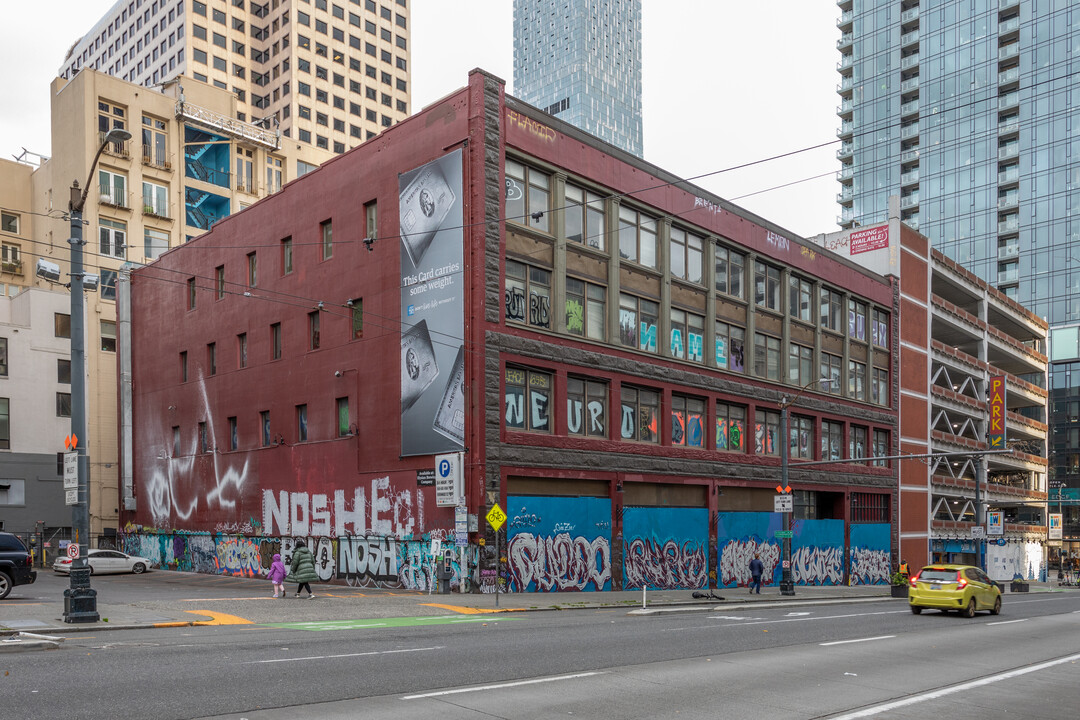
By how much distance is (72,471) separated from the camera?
21.1m

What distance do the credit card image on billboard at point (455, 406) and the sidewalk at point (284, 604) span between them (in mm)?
5525

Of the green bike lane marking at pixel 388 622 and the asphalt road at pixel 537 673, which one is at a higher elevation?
the asphalt road at pixel 537 673

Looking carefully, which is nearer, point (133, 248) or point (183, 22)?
point (133, 248)

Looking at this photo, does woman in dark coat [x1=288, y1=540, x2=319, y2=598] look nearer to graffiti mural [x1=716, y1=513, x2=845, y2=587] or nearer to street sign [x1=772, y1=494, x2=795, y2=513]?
street sign [x1=772, y1=494, x2=795, y2=513]

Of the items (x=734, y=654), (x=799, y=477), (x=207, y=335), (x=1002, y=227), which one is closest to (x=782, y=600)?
(x=799, y=477)

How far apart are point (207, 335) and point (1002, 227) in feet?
316

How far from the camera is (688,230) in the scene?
4309 centimetres

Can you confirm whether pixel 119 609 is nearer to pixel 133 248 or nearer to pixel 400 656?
pixel 400 656

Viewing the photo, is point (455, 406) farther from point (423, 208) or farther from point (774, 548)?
point (774, 548)

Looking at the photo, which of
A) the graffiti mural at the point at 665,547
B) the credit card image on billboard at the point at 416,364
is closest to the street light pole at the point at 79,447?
the credit card image on billboard at the point at 416,364

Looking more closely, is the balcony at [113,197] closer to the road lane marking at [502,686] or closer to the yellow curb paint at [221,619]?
the yellow curb paint at [221,619]

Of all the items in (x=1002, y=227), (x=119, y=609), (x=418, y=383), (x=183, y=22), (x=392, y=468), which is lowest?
(x=119, y=609)

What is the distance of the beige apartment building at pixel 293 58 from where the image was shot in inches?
4294

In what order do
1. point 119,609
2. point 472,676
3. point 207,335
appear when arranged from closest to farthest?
point 472,676 → point 119,609 → point 207,335
